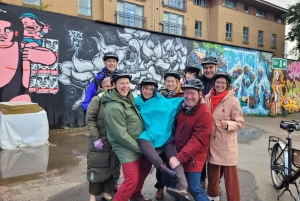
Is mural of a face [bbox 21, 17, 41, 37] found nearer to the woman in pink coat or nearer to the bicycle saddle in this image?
the woman in pink coat

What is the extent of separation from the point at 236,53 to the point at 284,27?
84.8 feet

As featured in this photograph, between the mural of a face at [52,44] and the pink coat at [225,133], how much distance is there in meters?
6.59

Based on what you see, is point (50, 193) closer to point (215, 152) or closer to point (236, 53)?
point (215, 152)

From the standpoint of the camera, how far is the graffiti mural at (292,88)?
55.7 feet

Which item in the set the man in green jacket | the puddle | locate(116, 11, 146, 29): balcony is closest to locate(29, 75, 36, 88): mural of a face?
the puddle

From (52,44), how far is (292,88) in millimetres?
15337

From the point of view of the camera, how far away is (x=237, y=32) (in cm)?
3050

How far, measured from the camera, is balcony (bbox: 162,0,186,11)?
2575cm

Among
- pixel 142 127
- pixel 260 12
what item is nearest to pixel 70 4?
pixel 142 127

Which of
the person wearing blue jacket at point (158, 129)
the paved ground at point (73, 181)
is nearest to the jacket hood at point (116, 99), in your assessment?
the person wearing blue jacket at point (158, 129)

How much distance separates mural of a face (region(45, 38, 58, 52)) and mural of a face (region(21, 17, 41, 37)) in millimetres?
437

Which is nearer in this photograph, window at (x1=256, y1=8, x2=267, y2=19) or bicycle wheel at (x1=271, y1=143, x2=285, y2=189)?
bicycle wheel at (x1=271, y1=143, x2=285, y2=189)

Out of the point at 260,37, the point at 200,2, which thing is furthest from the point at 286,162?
the point at 260,37

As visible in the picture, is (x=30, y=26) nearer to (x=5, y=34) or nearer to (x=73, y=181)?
(x=5, y=34)
